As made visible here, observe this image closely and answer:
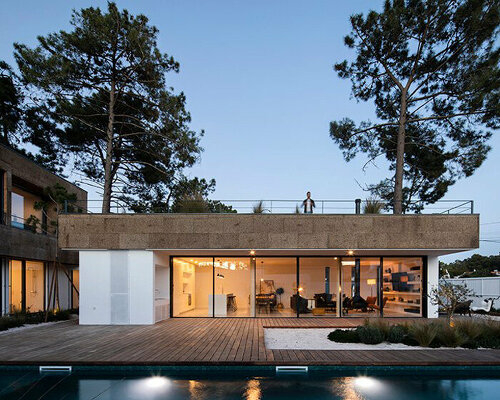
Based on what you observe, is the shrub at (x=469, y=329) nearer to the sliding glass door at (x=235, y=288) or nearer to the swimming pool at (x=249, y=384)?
the swimming pool at (x=249, y=384)

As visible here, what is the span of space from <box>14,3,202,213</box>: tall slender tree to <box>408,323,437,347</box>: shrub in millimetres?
9836

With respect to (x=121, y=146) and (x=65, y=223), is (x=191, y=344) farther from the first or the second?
(x=121, y=146)

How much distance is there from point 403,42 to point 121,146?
41.0ft

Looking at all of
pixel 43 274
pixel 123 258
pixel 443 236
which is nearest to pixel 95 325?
pixel 123 258

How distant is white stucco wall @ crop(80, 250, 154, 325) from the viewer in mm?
11594

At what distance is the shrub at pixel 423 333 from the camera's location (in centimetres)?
808

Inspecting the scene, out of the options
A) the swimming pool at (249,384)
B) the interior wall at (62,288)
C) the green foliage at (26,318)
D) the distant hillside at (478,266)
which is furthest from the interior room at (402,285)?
the distant hillside at (478,266)

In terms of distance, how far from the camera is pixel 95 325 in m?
11.5

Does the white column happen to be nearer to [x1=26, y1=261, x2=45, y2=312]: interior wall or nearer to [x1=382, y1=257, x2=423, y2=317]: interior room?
[x1=382, y1=257, x2=423, y2=317]: interior room

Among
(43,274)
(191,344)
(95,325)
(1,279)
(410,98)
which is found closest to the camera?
(191,344)

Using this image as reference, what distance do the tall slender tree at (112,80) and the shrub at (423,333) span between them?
9836 millimetres

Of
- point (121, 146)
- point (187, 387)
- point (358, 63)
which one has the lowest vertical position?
point (187, 387)

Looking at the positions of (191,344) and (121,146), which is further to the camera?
(121,146)

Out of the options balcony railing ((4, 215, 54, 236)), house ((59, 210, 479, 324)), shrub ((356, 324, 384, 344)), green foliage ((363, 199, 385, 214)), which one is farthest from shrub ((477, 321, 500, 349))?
balcony railing ((4, 215, 54, 236))
